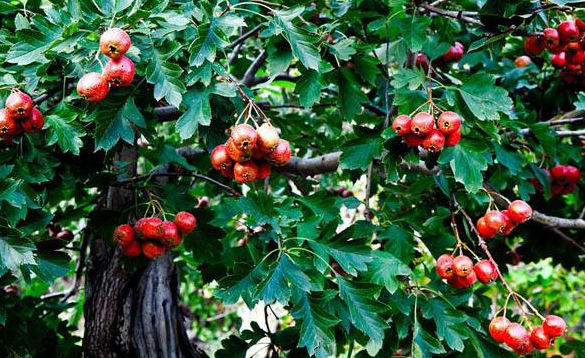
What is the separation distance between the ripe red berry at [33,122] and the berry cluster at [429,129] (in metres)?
0.95

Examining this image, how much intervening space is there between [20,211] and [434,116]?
1.19m

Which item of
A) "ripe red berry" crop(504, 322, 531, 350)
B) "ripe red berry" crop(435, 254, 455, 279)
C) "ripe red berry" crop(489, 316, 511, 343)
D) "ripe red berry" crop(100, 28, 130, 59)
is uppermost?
"ripe red berry" crop(100, 28, 130, 59)

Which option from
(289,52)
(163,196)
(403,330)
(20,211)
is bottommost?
(403,330)

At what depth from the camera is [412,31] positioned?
74.6 inches

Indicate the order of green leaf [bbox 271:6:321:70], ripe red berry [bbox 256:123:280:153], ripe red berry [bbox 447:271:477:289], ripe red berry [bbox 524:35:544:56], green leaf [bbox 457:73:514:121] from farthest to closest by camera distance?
1. ripe red berry [bbox 524:35:544:56]
2. ripe red berry [bbox 447:271:477:289]
3. green leaf [bbox 457:73:514:121]
4. green leaf [bbox 271:6:321:70]
5. ripe red berry [bbox 256:123:280:153]

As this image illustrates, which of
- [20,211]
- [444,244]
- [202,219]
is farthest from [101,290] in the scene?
[444,244]

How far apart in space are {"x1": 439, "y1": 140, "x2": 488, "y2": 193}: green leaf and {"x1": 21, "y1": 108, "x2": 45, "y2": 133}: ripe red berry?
114cm

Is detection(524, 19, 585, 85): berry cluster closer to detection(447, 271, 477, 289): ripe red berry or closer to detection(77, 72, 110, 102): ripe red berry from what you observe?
detection(447, 271, 477, 289): ripe red berry

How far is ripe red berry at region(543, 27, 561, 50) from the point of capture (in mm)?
1951

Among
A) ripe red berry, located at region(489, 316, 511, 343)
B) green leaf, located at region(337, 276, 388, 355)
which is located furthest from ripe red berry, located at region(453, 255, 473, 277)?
green leaf, located at region(337, 276, 388, 355)

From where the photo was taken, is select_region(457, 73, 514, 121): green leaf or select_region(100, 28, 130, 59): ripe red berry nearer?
select_region(100, 28, 130, 59): ripe red berry

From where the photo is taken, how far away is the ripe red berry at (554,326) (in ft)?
5.77

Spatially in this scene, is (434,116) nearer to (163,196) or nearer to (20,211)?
(163,196)

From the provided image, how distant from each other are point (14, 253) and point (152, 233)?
450mm
